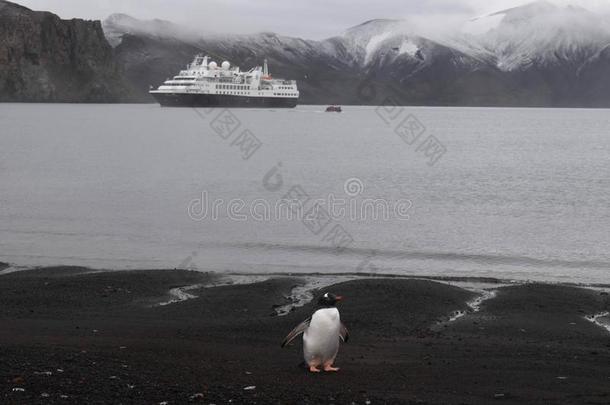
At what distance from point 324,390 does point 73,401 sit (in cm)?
286

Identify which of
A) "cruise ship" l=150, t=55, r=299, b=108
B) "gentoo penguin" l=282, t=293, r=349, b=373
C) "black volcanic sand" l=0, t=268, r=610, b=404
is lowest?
"black volcanic sand" l=0, t=268, r=610, b=404

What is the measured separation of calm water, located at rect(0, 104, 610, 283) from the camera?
2552 cm

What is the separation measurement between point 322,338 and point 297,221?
22862mm

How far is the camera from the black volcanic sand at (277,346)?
10289 millimetres

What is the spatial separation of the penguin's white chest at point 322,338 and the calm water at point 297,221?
11603 millimetres

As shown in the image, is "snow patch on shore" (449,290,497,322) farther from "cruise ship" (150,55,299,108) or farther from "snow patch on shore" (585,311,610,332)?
"cruise ship" (150,55,299,108)

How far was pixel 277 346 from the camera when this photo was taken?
13.2 m

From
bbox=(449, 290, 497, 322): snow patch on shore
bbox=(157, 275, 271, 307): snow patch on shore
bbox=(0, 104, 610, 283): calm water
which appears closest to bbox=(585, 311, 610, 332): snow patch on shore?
bbox=(449, 290, 497, 322): snow patch on shore

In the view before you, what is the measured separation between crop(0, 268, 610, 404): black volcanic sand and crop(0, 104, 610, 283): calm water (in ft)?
18.6

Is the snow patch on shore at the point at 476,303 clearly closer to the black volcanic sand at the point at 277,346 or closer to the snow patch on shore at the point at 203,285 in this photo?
the black volcanic sand at the point at 277,346

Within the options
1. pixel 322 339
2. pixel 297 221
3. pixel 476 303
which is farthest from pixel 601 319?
pixel 297 221

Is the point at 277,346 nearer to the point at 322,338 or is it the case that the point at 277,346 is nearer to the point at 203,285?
the point at 322,338

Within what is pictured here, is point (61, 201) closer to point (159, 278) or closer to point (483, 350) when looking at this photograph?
point (159, 278)

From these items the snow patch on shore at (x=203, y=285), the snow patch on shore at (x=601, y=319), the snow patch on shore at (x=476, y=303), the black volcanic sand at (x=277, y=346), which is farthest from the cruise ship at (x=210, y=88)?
the snow patch on shore at (x=601, y=319)
